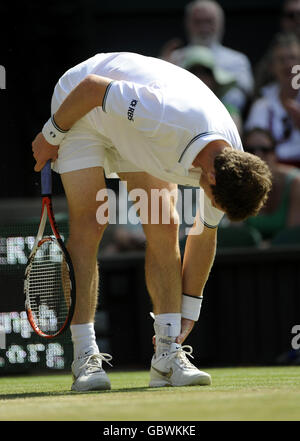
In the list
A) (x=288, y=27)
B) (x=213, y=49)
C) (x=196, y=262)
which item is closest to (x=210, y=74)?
(x=213, y=49)

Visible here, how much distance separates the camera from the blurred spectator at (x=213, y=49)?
9.09 metres

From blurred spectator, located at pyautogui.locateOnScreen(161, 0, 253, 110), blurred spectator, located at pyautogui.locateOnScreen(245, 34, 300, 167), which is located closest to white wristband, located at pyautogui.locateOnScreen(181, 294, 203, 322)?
blurred spectator, located at pyautogui.locateOnScreen(245, 34, 300, 167)

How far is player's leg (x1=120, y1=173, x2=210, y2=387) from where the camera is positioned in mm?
4840

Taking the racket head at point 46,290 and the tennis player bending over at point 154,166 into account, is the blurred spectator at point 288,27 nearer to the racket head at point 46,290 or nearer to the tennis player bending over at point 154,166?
the racket head at point 46,290

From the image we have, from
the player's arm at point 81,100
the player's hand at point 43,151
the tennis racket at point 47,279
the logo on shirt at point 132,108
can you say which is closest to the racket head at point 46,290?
the tennis racket at point 47,279

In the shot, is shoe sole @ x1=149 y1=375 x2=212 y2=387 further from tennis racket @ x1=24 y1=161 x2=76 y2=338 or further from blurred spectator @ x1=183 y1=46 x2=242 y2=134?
blurred spectator @ x1=183 y1=46 x2=242 y2=134

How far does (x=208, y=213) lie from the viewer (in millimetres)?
4895

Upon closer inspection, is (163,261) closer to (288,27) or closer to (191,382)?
(191,382)

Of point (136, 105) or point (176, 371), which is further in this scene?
point (176, 371)

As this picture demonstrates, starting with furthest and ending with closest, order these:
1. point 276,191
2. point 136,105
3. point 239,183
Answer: point 276,191
point 136,105
point 239,183

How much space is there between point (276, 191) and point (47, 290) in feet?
9.71

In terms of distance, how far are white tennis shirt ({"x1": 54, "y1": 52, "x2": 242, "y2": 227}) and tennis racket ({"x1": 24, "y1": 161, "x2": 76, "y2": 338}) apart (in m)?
0.44
